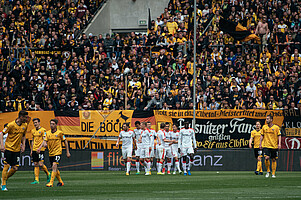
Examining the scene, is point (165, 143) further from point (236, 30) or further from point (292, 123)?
point (236, 30)

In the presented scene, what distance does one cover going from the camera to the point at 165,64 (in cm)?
3409

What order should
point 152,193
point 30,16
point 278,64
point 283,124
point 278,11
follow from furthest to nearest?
point 30,16 → point 278,11 → point 278,64 → point 283,124 → point 152,193

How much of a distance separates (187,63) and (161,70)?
146 centimetres

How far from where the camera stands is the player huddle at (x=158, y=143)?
26688 millimetres

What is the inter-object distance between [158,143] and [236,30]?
1037 cm

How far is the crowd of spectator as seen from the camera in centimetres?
3125

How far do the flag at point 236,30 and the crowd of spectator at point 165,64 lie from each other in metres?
0.37

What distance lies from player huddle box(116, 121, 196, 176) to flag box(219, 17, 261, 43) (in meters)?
9.17

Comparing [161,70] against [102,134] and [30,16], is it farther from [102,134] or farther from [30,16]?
[30,16]

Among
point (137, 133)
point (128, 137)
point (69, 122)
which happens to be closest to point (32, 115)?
point (69, 122)

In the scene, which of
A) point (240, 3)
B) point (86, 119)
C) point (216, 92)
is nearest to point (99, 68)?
point (86, 119)

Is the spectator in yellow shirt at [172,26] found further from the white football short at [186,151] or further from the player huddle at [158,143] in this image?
the white football short at [186,151]

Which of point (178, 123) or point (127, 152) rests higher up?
point (178, 123)

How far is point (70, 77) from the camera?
110 ft
